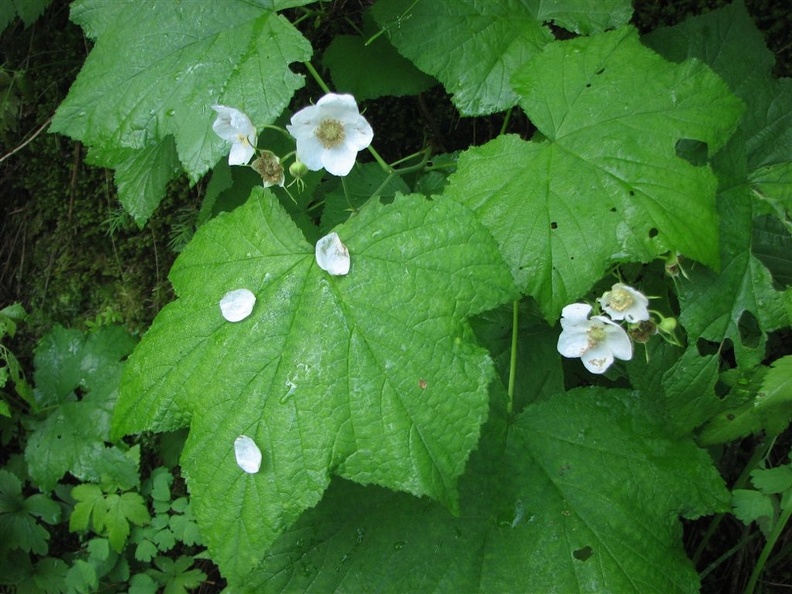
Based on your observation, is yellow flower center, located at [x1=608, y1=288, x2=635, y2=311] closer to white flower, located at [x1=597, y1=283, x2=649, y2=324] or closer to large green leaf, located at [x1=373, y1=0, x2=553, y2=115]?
white flower, located at [x1=597, y1=283, x2=649, y2=324]

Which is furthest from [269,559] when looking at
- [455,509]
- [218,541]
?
[455,509]

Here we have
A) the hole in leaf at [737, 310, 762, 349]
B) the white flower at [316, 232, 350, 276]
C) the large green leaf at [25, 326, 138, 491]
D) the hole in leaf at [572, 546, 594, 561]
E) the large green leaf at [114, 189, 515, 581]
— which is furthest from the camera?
the large green leaf at [25, 326, 138, 491]

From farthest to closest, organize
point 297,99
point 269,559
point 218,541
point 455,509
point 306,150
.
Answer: point 297,99
point 269,559
point 306,150
point 218,541
point 455,509

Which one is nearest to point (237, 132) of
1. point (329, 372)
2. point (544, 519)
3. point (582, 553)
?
point (329, 372)

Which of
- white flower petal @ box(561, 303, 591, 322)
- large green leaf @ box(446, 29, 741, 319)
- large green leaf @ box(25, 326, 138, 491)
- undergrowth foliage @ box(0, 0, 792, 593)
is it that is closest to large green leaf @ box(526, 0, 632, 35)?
undergrowth foliage @ box(0, 0, 792, 593)

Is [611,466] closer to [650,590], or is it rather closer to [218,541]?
[650,590]

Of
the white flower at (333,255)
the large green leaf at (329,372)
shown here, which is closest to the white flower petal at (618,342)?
the large green leaf at (329,372)
